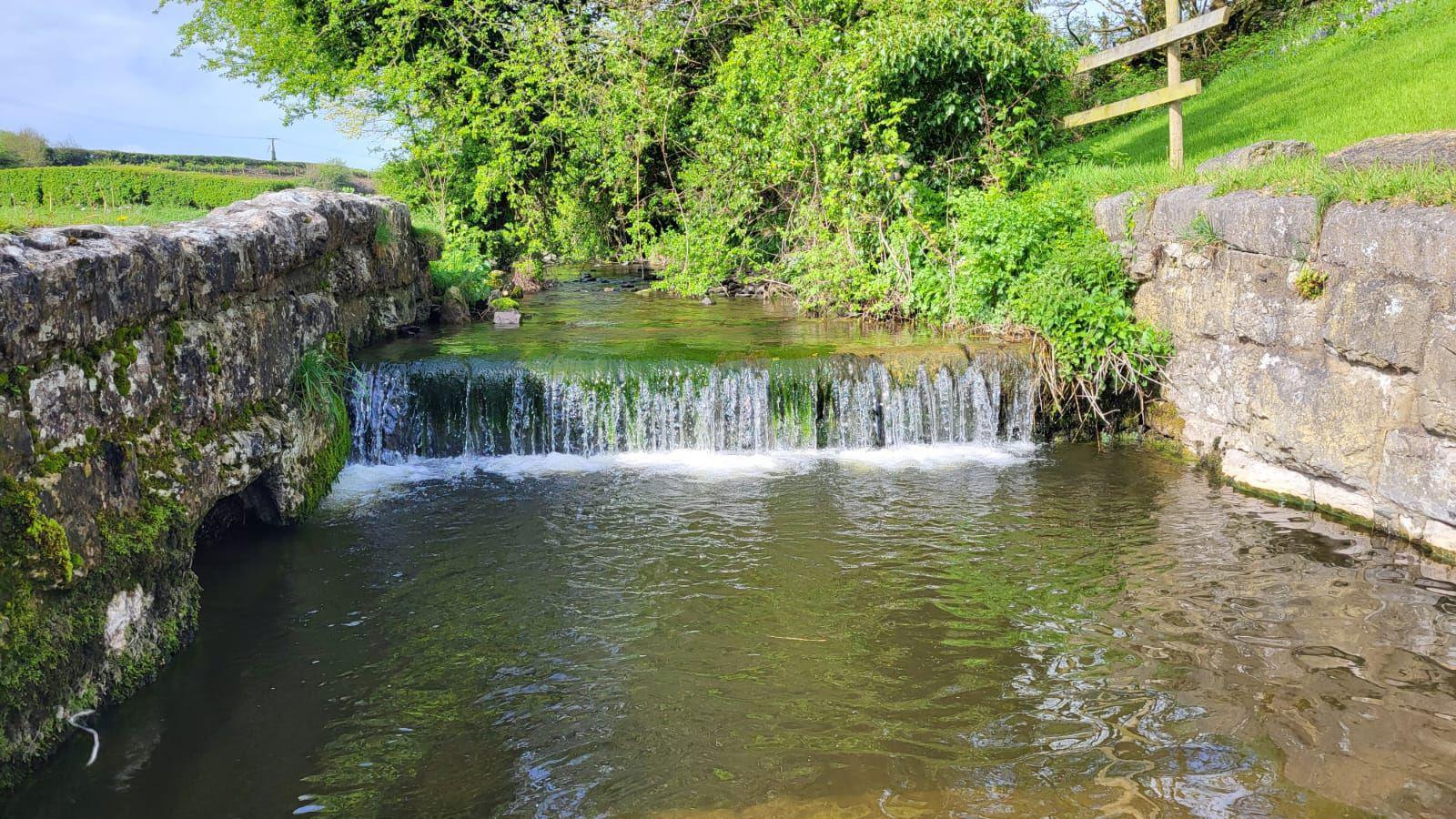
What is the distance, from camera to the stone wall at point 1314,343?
6.32m

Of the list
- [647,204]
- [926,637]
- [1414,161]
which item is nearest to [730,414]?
[926,637]

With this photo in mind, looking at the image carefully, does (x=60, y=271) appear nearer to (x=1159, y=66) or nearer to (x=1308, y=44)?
(x=1308, y=44)

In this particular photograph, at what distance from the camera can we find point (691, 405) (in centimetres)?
966

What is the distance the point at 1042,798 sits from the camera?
3893mm

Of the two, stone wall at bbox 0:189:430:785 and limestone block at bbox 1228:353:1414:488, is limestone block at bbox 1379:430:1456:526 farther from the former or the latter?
stone wall at bbox 0:189:430:785

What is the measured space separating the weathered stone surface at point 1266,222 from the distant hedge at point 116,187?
9.82m

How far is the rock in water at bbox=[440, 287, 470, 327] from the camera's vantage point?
13.2 meters

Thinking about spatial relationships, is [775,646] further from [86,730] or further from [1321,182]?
[1321,182]

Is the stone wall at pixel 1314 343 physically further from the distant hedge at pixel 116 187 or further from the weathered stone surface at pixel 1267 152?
the distant hedge at pixel 116 187

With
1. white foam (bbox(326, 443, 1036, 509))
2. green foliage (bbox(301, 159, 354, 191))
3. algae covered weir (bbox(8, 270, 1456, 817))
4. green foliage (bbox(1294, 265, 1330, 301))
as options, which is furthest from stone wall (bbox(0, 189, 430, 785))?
green foliage (bbox(301, 159, 354, 191))

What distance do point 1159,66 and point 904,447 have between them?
17.0m

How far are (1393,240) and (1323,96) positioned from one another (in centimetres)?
861

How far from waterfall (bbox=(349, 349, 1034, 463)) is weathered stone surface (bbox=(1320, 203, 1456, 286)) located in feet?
10.4

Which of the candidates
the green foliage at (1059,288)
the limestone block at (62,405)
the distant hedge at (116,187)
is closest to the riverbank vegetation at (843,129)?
the green foliage at (1059,288)
